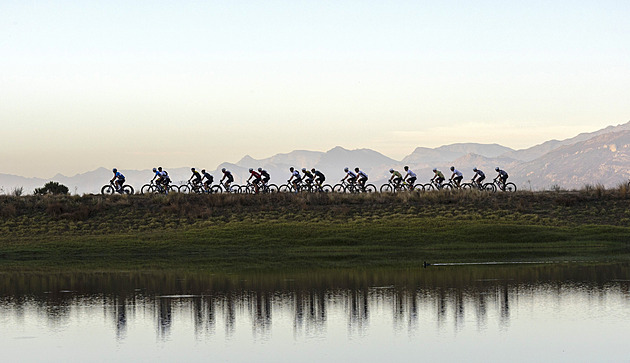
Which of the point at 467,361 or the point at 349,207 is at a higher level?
the point at 349,207

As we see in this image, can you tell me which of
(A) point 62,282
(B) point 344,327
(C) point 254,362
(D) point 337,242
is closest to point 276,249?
(D) point 337,242

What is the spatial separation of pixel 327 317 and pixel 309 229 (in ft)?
101

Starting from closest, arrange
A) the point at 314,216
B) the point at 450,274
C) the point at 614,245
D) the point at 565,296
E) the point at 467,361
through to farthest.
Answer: the point at 467,361
the point at 565,296
the point at 450,274
the point at 614,245
the point at 314,216

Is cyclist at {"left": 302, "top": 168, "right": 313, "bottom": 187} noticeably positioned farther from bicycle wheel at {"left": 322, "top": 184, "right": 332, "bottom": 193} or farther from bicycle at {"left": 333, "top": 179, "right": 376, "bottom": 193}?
bicycle at {"left": 333, "top": 179, "right": 376, "bottom": 193}

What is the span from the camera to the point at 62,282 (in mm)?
33688

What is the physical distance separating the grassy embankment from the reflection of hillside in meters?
5.61

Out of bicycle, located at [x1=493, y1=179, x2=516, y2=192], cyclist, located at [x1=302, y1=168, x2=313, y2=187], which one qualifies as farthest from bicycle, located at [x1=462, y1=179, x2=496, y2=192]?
cyclist, located at [x1=302, y1=168, x2=313, y2=187]

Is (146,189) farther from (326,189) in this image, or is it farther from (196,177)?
(326,189)

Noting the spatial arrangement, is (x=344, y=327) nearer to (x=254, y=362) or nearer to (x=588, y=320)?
(x=254, y=362)

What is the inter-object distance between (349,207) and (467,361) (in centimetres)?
4538

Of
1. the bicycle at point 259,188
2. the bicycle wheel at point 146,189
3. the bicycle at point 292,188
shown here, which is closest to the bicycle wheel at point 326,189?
the bicycle at point 292,188

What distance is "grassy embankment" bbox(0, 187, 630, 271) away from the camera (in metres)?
44.0

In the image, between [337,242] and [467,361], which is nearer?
[467,361]

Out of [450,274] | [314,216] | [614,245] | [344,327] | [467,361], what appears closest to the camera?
[467,361]
